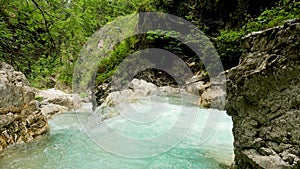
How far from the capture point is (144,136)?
506 cm

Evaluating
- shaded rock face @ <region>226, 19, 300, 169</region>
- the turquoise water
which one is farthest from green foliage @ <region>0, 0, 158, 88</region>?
shaded rock face @ <region>226, 19, 300, 169</region>

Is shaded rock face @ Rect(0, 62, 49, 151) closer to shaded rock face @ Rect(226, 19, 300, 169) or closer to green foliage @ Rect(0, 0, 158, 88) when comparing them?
green foliage @ Rect(0, 0, 158, 88)

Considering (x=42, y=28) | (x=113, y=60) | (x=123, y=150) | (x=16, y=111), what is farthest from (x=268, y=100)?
(x=113, y=60)

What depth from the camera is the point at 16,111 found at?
Result: 4.63 meters

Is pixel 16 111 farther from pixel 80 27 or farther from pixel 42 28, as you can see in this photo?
pixel 80 27

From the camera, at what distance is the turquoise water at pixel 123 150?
3.61 m

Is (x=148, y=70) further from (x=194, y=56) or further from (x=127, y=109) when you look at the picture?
(x=127, y=109)

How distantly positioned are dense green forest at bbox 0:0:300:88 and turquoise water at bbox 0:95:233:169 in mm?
1467

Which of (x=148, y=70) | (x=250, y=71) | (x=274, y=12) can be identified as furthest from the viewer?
(x=148, y=70)

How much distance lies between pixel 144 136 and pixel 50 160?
2.07 meters

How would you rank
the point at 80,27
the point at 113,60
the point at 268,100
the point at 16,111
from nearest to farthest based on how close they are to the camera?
the point at 268,100, the point at 80,27, the point at 16,111, the point at 113,60

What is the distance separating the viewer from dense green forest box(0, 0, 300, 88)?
338 centimetres

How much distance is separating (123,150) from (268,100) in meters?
2.85

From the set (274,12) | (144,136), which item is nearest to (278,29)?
(144,136)
